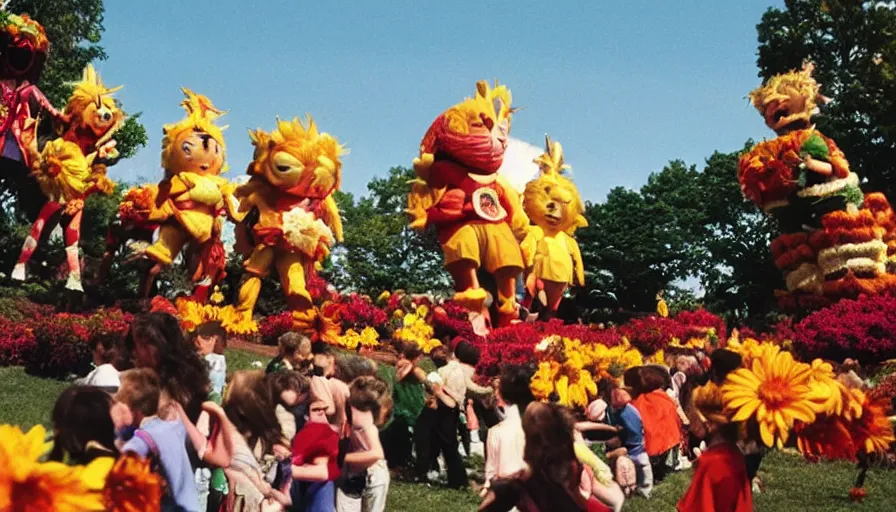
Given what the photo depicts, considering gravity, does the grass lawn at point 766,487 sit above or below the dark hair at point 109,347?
below

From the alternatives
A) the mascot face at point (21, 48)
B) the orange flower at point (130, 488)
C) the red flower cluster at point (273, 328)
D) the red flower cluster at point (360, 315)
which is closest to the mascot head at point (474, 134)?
the red flower cluster at point (360, 315)

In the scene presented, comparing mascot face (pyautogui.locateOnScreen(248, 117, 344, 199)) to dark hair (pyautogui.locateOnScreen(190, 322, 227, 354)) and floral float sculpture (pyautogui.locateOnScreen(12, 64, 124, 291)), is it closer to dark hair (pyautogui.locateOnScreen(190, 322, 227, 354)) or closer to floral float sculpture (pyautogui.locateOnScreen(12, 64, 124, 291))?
floral float sculpture (pyautogui.locateOnScreen(12, 64, 124, 291))

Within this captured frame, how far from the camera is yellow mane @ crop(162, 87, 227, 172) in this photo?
2133cm

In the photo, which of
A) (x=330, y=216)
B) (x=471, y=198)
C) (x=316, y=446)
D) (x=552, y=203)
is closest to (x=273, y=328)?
(x=330, y=216)

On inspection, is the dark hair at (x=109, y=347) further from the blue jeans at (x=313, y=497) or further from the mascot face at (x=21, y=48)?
the mascot face at (x=21, y=48)

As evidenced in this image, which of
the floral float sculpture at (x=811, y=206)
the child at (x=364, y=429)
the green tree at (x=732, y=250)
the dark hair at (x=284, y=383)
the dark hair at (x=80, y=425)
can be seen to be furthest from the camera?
the green tree at (x=732, y=250)

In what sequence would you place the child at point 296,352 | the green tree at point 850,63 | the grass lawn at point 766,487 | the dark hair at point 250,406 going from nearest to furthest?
the dark hair at point 250,406
the child at point 296,352
the grass lawn at point 766,487
the green tree at point 850,63

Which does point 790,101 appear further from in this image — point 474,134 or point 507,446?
point 507,446

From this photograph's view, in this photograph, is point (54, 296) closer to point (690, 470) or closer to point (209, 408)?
point (690, 470)

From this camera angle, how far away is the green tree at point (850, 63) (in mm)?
29078

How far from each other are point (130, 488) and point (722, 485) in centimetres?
280

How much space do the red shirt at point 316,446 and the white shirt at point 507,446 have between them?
Answer: 0.82m

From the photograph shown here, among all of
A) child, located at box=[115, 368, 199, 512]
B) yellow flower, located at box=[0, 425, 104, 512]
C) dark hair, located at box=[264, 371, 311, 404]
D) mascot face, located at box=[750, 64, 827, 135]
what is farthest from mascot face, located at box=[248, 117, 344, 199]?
yellow flower, located at box=[0, 425, 104, 512]

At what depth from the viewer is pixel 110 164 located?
27.8 m
